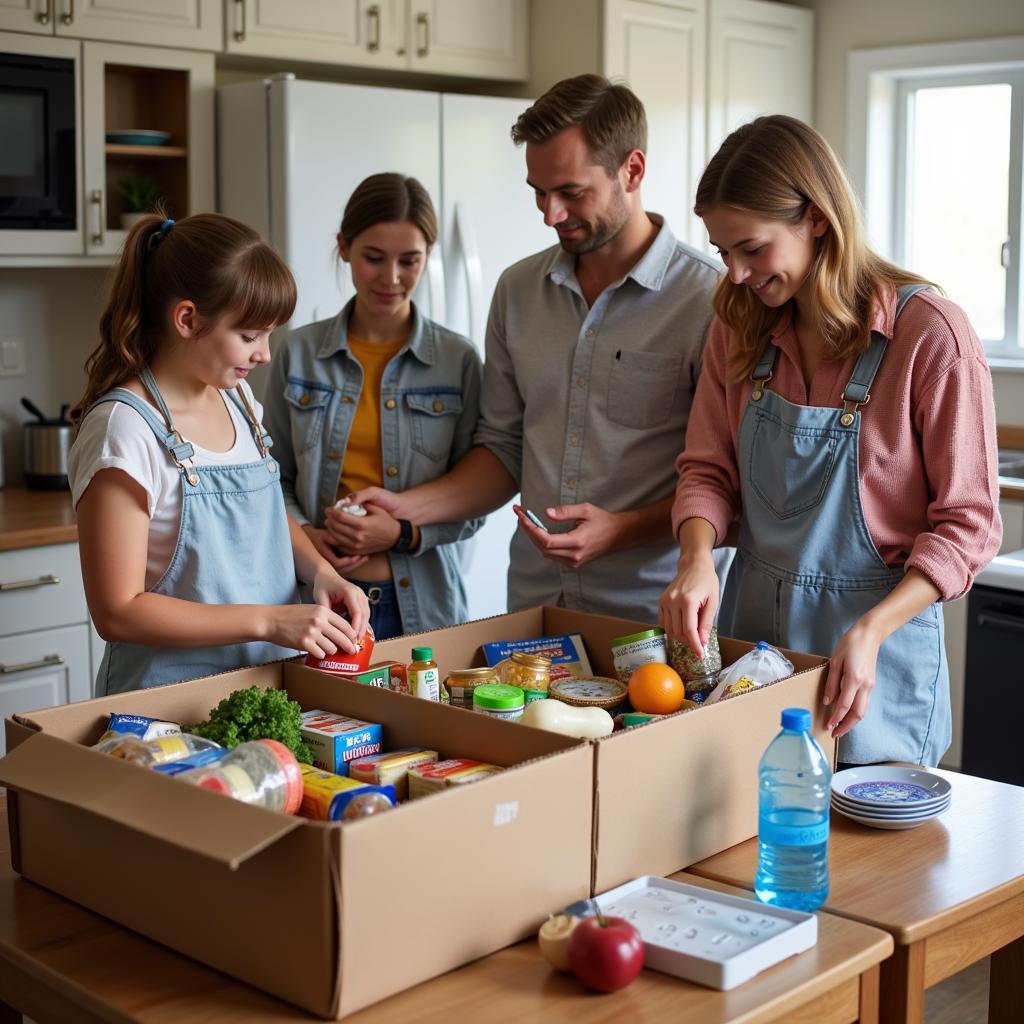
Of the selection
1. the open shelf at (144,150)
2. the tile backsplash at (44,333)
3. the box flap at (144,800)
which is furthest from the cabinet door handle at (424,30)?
the box flap at (144,800)

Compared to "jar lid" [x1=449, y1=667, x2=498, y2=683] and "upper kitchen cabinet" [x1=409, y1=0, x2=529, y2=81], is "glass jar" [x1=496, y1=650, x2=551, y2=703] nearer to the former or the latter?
"jar lid" [x1=449, y1=667, x2=498, y2=683]

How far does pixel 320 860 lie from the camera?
1.10m

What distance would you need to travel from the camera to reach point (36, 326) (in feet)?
11.8

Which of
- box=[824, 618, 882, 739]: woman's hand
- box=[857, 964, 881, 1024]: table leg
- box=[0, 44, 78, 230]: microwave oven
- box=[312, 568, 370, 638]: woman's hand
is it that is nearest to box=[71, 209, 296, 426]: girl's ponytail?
box=[312, 568, 370, 638]: woman's hand

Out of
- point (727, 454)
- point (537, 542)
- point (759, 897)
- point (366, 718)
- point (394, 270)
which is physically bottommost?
point (759, 897)

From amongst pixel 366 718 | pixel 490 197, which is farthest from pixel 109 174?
pixel 366 718

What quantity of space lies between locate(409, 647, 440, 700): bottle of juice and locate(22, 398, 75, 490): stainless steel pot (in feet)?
6.89

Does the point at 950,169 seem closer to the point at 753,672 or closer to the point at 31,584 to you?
the point at 31,584

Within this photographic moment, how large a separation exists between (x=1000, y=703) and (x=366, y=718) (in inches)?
75.6

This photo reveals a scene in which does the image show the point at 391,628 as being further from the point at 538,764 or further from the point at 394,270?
the point at 538,764

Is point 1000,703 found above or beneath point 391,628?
beneath

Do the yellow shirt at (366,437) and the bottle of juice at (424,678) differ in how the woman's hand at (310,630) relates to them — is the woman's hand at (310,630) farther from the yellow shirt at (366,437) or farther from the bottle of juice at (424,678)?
the yellow shirt at (366,437)

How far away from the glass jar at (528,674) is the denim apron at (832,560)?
334 millimetres

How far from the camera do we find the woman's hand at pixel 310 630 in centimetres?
159
